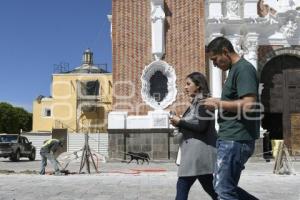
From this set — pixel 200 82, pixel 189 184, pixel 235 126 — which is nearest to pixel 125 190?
pixel 189 184

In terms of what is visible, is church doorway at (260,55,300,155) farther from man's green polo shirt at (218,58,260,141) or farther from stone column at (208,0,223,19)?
man's green polo shirt at (218,58,260,141)

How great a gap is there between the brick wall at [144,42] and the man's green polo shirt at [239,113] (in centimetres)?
1829

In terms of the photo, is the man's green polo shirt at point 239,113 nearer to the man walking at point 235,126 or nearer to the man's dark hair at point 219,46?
the man walking at point 235,126

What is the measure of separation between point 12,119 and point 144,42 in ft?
156

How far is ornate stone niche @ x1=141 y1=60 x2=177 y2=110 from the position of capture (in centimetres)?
2295

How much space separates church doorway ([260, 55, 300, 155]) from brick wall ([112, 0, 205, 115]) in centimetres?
344

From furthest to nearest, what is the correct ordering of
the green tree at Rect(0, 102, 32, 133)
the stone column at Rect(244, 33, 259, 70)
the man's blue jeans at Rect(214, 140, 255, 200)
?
the green tree at Rect(0, 102, 32, 133) < the stone column at Rect(244, 33, 259, 70) < the man's blue jeans at Rect(214, 140, 255, 200)

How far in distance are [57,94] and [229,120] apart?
138ft

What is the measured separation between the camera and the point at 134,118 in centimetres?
2264

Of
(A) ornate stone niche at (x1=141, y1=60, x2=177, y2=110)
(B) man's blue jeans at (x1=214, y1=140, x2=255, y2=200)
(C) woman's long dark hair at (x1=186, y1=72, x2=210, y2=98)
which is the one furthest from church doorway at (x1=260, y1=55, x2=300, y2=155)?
(B) man's blue jeans at (x1=214, y1=140, x2=255, y2=200)

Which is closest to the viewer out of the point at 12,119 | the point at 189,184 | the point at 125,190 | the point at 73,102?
the point at 189,184

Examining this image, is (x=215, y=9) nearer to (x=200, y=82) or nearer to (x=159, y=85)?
(x=159, y=85)

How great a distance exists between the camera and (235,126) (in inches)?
175

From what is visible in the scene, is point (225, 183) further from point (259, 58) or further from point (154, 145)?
point (259, 58)
